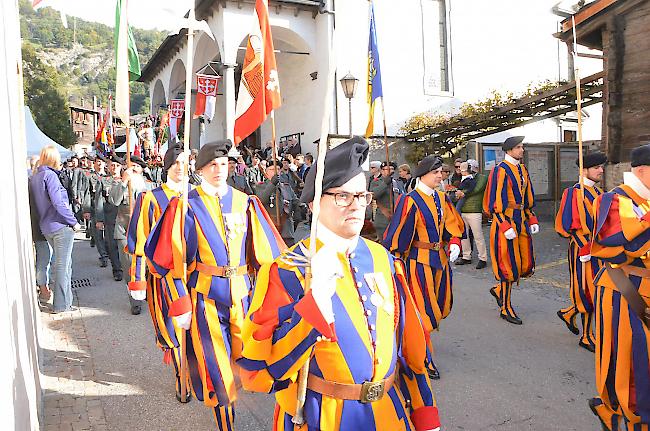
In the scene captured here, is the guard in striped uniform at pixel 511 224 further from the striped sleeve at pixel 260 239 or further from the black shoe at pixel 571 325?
the striped sleeve at pixel 260 239

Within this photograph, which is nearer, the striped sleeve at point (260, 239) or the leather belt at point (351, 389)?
the leather belt at point (351, 389)

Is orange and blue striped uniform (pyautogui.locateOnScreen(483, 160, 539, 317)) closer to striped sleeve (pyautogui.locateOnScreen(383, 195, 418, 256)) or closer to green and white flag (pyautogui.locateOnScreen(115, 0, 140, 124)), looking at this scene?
striped sleeve (pyautogui.locateOnScreen(383, 195, 418, 256))

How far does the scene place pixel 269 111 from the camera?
15.7 feet

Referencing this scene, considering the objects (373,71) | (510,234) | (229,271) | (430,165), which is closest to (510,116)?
(373,71)

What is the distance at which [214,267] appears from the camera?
340 centimetres

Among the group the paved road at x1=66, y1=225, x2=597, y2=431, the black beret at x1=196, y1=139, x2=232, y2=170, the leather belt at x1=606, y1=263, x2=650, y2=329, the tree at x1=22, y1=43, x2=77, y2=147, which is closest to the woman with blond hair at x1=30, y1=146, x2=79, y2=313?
the paved road at x1=66, y1=225, x2=597, y2=431

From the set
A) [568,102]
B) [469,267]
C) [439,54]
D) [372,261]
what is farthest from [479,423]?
[439,54]

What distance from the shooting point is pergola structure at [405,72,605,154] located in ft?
40.1

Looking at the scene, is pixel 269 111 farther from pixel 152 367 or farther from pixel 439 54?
pixel 439 54

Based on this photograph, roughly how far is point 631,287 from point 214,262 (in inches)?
99.3

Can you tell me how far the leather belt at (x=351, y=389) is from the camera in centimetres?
200

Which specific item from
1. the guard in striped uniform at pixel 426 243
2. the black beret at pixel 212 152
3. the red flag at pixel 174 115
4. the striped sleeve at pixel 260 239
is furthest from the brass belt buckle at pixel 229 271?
the red flag at pixel 174 115

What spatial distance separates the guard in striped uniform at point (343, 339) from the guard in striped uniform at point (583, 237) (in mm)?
3520

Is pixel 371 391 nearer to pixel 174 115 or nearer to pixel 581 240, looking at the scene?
pixel 581 240
